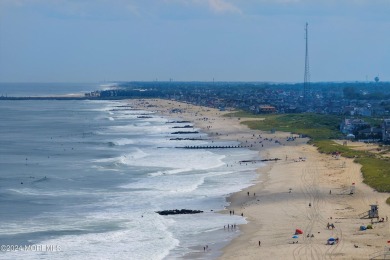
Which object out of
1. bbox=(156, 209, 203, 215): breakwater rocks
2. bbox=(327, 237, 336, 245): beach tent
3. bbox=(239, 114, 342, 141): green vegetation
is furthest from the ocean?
bbox=(239, 114, 342, 141): green vegetation

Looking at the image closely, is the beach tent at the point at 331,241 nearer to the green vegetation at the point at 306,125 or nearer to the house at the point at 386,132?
the house at the point at 386,132

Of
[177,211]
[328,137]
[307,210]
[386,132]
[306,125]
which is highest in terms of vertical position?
[386,132]

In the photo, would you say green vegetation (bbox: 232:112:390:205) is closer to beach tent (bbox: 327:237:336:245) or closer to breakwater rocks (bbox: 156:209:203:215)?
beach tent (bbox: 327:237:336:245)

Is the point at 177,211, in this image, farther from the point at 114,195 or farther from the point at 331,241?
the point at 331,241

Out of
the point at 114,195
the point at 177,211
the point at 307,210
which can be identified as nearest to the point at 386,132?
the point at 307,210

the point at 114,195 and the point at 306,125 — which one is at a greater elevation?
the point at 306,125

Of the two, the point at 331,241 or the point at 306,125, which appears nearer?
the point at 331,241

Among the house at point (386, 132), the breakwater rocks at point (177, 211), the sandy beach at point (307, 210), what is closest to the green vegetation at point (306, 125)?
the house at point (386, 132)

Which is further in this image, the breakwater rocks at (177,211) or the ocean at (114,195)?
the breakwater rocks at (177,211)
